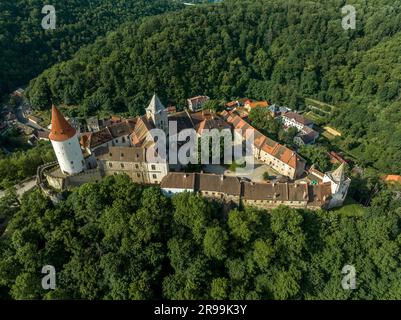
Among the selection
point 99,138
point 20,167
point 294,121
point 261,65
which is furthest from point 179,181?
point 261,65

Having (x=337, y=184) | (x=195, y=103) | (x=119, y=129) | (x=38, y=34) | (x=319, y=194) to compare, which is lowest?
(x=195, y=103)

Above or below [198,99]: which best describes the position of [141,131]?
above

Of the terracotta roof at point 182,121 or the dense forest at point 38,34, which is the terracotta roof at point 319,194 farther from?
the dense forest at point 38,34

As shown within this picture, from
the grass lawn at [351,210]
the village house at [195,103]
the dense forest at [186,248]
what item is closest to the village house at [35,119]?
the village house at [195,103]

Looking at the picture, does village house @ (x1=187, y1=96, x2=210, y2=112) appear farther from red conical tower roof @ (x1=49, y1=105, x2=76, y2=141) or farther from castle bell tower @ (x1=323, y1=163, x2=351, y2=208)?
red conical tower roof @ (x1=49, y1=105, x2=76, y2=141)

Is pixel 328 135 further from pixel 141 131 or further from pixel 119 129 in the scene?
pixel 119 129

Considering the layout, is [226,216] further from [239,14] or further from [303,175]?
[239,14]
